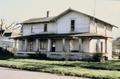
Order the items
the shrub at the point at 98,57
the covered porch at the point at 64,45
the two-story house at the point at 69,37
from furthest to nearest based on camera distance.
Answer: the two-story house at the point at 69,37
the covered porch at the point at 64,45
the shrub at the point at 98,57

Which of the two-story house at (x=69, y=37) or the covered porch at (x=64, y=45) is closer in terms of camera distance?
the covered porch at (x=64, y=45)

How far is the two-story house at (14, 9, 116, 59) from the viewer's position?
41938 millimetres

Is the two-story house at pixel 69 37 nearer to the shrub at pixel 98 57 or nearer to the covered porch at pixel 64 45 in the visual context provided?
the covered porch at pixel 64 45

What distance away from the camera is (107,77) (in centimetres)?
1897

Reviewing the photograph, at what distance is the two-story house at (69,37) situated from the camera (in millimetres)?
41938

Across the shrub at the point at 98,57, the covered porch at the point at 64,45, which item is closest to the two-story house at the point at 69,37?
the covered porch at the point at 64,45

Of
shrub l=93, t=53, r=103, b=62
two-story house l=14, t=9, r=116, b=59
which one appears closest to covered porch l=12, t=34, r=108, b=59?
two-story house l=14, t=9, r=116, b=59

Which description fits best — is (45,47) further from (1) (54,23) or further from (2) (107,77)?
(2) (107,77)

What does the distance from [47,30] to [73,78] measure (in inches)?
1142

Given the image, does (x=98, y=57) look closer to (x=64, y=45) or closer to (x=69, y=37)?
(x=69, y=37)

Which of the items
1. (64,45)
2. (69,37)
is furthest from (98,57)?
(64,45)

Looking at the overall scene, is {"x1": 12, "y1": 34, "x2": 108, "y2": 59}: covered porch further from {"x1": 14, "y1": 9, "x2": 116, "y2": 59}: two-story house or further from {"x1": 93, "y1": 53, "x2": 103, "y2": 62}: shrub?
{"x1": 93, "y1": 53, "x2": 103, "y2": 62}: shrub

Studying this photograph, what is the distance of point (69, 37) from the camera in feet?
137

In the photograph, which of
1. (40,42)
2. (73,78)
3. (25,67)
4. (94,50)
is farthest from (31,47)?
(73,78)
